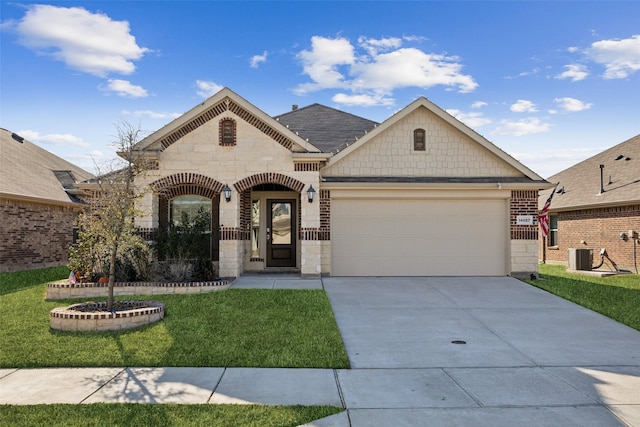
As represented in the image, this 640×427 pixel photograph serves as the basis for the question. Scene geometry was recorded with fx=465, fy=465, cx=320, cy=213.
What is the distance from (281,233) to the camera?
1583 centimetres

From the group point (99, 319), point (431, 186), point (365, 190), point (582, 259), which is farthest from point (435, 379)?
point (582, 259)

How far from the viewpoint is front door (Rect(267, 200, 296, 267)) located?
51.7 ft

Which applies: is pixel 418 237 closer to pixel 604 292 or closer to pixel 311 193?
pixel 311 193

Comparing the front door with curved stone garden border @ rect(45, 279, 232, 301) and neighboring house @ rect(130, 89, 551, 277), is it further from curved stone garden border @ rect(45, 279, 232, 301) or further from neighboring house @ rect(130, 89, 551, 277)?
curved stone garden border @ rect(45, 279, 232, 301)

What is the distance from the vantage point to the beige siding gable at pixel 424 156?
1493 cm

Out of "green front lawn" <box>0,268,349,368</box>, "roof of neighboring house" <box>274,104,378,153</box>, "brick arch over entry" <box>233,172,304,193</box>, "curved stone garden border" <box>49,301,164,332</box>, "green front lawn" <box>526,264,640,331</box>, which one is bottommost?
"green front lawn" <box>526,264,640,331</box>

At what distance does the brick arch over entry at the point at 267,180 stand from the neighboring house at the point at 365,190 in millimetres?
30

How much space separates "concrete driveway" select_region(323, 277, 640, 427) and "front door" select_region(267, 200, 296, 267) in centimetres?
450

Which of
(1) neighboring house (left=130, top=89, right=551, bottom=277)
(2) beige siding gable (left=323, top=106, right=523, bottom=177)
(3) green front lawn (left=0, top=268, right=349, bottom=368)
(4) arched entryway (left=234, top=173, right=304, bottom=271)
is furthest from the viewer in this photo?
(4) arched entryway (left=234, top=173, right=304, bottom=271)

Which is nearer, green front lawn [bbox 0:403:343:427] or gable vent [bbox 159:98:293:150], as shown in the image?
green front lawn [bbox 0:403:343:427]

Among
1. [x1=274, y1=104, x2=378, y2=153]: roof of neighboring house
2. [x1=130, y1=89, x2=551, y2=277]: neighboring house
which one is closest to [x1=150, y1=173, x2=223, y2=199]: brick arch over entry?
[x1=130, y1=89, x2=551, y2=277]: neighboring house

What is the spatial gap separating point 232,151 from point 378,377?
9332mm

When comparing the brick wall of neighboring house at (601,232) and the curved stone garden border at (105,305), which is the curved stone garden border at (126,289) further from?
the brick wall of neighboring house at (601,232)

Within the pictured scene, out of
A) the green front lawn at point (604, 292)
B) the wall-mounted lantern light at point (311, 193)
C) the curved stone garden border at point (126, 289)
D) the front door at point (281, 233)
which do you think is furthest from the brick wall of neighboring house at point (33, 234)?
the green front lawn at point (604, 292)
